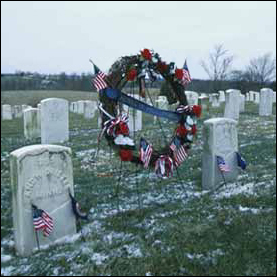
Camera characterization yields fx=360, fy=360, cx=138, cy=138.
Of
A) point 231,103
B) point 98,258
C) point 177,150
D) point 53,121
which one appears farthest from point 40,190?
point 231,103

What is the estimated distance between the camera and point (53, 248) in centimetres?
470

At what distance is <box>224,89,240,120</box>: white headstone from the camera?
16.1 meters

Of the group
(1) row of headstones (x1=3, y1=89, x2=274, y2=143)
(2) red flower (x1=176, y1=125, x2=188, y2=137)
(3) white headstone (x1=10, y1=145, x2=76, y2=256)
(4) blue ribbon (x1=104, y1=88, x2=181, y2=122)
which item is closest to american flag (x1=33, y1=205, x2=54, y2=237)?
(3) white headstone (x1=10, y1=145, x2=76, y2=256)

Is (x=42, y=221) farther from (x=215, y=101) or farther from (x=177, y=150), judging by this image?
(x=215, y=101)

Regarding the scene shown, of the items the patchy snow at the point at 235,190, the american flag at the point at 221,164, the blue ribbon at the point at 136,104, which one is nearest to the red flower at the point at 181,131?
the blue ribbon at the point at 136,104

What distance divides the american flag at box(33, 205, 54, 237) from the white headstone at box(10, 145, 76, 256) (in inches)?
4.1

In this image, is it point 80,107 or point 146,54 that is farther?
point 80,107

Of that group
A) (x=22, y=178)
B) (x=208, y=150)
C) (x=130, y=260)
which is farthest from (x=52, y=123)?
(x=130, y=260)

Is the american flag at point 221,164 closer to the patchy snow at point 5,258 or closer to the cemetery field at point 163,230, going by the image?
the cemetery field at point 163,230

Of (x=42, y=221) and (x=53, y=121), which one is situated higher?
(x=53, y=121)

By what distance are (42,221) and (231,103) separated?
1315 cm

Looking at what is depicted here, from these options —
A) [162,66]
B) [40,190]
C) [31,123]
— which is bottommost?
[40,190]

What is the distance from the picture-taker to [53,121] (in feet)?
38.7

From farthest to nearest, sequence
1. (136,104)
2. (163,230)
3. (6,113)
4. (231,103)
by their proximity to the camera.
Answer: (6,113) < (231,103) < (136,104) < (163,230)
